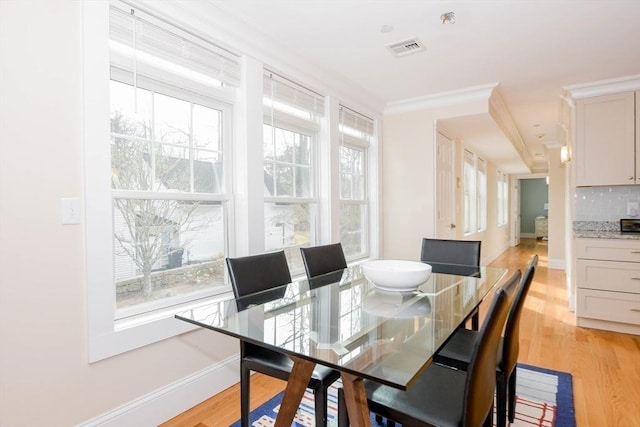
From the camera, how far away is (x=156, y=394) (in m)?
1.86

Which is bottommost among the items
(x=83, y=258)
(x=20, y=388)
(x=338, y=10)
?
(x=20, y=388)

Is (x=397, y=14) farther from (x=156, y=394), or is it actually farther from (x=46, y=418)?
(x=46, y=418)

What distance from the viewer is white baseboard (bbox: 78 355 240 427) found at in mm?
1699

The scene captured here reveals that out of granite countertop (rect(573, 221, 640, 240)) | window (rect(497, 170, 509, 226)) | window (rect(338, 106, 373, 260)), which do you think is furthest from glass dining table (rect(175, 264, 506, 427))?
window (rect(497, 170, 509, 226))

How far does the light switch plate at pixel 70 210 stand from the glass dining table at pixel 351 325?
66 cm

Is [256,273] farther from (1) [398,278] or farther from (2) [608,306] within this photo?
(2) [608,306]

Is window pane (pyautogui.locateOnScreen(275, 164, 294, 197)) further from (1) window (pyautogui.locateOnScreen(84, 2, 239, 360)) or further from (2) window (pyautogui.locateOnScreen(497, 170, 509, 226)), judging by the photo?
(2) window (pyautogui.locateOnScreen(497, 170, 509, 226))

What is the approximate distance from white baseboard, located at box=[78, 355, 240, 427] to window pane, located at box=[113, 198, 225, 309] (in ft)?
1.63

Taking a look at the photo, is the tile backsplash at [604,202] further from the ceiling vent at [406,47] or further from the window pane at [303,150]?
the window pane at [303,150]

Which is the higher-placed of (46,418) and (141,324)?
(141,324)

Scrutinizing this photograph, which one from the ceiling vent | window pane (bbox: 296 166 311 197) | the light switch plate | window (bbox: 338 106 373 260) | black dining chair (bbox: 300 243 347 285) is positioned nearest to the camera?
the light switch plate

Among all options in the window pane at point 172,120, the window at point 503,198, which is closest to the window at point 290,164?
the window pane at point 172,120

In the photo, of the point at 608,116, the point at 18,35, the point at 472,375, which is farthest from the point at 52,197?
the point at 608,116

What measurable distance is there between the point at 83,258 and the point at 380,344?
1.38 m
